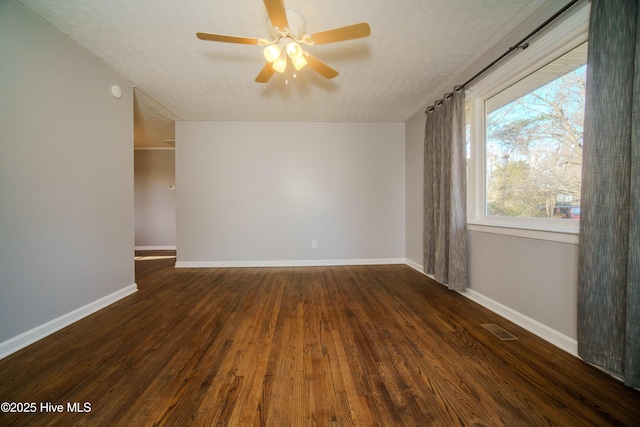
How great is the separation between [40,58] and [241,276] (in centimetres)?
286

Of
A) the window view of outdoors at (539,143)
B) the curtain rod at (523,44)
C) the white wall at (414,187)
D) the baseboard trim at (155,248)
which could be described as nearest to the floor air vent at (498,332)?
the window view of outdoors at (539,143)

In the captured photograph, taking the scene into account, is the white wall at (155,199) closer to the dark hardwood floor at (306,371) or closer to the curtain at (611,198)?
the dark hardwood floor at (306,371)

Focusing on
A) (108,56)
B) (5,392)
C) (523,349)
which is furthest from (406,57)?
(5,392)

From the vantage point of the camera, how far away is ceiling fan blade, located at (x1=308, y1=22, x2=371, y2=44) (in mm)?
1457

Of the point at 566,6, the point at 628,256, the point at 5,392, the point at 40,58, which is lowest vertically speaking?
the point at 5,392

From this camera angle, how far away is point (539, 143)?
1.81 meters

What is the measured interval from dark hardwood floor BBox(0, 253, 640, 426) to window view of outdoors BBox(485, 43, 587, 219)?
1065 mm

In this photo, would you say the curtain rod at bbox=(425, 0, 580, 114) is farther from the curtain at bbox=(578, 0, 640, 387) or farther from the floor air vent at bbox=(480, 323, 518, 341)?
the floor air vent at bbox=(480, 323, 518, 341)

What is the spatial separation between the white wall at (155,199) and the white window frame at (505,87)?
20.2 ft

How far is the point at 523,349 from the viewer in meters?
1.52

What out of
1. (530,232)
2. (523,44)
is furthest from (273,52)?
(530,232)

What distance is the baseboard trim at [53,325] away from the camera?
1.51 metres

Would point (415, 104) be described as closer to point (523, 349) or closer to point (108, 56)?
point (523, 349)

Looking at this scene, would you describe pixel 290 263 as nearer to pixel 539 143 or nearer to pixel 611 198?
pixel 539 143
